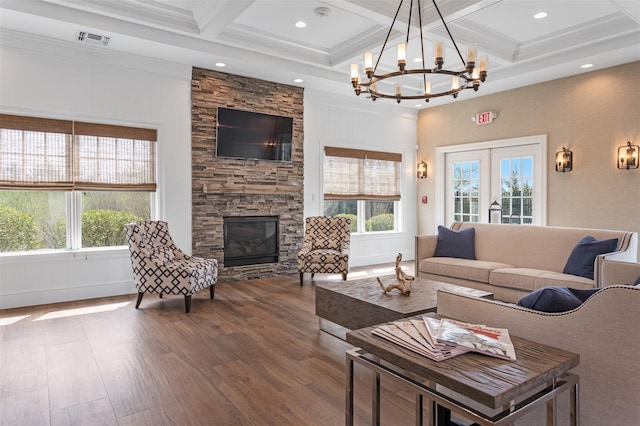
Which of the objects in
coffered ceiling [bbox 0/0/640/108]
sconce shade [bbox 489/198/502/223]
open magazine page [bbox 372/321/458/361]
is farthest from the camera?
sconce shade [bbox 489/198/502/223]

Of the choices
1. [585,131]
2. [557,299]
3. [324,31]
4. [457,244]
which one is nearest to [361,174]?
[457,244]

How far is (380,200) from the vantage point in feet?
25.3

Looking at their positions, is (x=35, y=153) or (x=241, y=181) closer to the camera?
(x=35, y=153)

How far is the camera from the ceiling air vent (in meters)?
4.48

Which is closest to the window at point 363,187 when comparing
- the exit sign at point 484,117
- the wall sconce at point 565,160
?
the exit sign at point 484,117

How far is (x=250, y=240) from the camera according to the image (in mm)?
6164

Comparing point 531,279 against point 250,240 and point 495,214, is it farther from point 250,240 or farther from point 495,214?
point 250,240

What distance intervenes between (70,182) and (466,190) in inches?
244

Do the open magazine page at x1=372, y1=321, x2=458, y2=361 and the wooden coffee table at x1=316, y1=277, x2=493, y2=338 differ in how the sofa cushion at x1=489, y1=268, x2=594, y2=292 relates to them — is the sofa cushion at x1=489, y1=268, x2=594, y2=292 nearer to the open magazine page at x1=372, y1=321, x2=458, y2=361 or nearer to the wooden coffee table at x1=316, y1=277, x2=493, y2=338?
the wooden coffee table at x1=316, y1=277, x2=493, y2=338

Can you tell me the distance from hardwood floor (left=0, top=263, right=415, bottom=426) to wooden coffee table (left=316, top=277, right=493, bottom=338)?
0.69 feet

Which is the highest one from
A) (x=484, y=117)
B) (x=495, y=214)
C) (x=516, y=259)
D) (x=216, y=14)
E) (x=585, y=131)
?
(x=216, y=14)

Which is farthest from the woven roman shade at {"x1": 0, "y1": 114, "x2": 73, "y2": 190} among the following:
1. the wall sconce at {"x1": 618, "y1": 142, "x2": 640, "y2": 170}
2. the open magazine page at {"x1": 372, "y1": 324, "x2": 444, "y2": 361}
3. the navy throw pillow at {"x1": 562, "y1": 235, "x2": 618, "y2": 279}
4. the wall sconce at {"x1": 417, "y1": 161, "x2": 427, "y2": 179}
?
the wall sconce at {"x1": 618, "y1": 142, "x2": 640, "y2": 170}

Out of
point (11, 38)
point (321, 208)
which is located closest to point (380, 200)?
point (321, 208)

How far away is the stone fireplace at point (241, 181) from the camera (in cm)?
565
